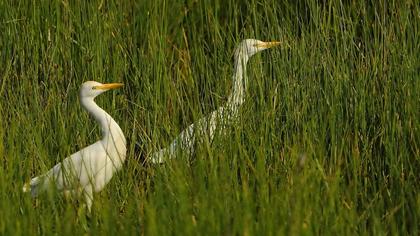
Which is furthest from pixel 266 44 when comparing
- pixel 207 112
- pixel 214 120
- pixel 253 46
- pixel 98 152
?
pixel 98 152

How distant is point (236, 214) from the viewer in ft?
8.43

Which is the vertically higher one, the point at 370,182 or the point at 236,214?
the point at 236,214

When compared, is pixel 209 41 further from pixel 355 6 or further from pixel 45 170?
pixel 45 170

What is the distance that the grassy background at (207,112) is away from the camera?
2.69m

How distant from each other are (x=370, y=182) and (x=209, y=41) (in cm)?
173

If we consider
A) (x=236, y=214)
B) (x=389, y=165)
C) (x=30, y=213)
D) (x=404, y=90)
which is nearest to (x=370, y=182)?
(x=389, y=165)

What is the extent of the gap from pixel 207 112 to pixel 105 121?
0.42m

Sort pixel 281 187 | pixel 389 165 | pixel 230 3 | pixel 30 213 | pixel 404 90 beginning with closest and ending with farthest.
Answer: pixel 30 213 → pixel 281 187 → pixel 389 165 → pixel 404 90 → pixel 230 3

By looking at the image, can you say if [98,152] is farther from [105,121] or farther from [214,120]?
[214,120]

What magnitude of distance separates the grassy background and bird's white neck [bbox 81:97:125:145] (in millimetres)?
65

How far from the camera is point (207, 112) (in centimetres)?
405

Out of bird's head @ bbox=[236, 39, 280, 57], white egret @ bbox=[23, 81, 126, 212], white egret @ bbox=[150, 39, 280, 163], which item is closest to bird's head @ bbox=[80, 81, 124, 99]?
white egret @ bbox=[23, 81, 126, 212]

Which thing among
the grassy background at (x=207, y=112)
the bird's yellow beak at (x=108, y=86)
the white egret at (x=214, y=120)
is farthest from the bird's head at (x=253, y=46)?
the bird's yellow beak at (x=108, y=86)

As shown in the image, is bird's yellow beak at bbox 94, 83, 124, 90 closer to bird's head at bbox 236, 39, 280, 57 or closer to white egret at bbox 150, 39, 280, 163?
white egret at bbox 150, 39, 280, 163
